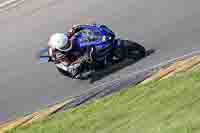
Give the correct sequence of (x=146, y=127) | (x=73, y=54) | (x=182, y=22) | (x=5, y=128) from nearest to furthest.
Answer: (x=146, y=127) → (x=5, y=128) → (x=73, y=54) → (x=182, y=22)

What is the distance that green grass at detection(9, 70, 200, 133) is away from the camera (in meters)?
8.82

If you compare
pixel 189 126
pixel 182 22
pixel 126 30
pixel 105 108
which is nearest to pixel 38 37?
pixel 126 30

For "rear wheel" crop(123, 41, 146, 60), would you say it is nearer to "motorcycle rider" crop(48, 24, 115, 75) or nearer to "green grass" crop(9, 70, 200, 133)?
"motorcycle rider" crop(48, 24, 115, 75)

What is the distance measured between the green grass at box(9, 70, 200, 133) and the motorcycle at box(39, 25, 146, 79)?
1848 mm

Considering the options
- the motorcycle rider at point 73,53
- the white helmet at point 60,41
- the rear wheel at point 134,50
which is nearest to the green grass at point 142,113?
the white helmet at point 60,41

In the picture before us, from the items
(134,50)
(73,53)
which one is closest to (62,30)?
(73,53)

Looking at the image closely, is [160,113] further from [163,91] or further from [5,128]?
[5,128]

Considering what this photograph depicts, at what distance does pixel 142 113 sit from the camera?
9781 millimetres

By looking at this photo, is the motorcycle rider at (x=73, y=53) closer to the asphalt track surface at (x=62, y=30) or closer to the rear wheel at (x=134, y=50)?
the asphalt track surface at (x=62, y=30)

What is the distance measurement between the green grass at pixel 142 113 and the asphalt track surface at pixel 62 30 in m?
1.78

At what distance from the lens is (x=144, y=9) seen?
50.3 feet

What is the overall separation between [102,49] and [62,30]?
273 centimetres

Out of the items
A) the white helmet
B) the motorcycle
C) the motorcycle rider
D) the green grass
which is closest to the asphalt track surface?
the motorcycle

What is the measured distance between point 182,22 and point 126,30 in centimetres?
132
